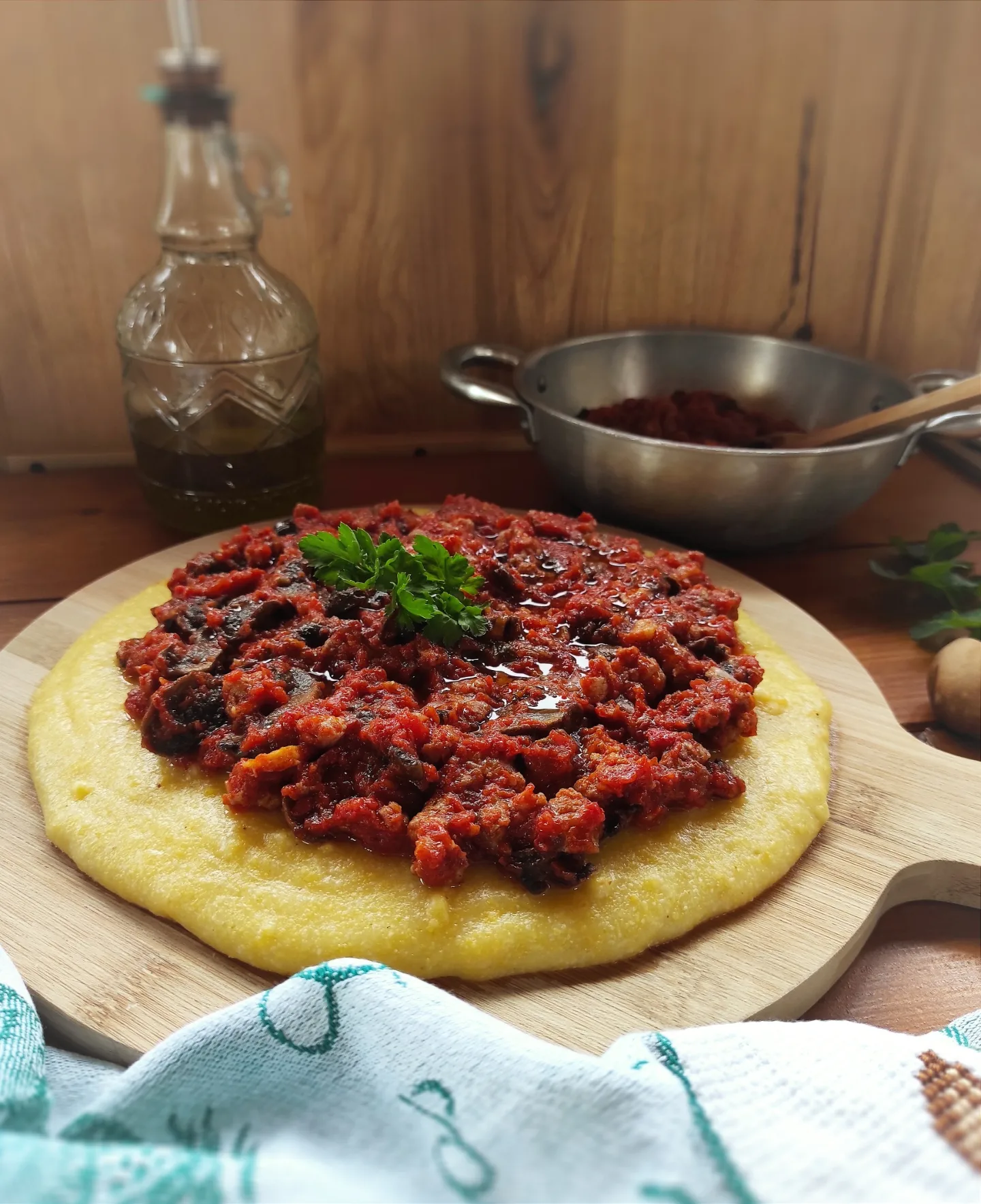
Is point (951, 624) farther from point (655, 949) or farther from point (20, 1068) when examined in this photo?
point (20, 1068)

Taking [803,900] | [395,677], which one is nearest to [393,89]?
[395,677]

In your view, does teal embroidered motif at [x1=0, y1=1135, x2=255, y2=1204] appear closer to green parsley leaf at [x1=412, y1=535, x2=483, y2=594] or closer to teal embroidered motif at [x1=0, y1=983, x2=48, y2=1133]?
teal embroidered motif at [x1=0, y1=983, x2=48, y2=1133]

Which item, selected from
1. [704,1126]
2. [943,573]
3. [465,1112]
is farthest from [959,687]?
[465,1112]

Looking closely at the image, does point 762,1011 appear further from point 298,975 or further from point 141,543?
point 141,543

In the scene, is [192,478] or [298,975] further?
[192,478]

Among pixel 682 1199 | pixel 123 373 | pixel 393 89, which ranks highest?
pixel 393 89

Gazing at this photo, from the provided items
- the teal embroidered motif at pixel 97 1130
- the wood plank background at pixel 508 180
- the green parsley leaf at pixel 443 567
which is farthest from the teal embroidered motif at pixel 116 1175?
the wood plank background at pixel 508 180

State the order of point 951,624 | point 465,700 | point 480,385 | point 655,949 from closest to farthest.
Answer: point 655,949, point 465,700, point 951,624, point 480,385
